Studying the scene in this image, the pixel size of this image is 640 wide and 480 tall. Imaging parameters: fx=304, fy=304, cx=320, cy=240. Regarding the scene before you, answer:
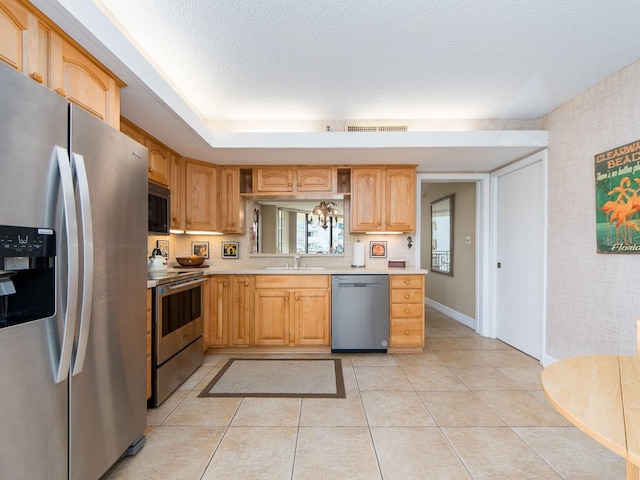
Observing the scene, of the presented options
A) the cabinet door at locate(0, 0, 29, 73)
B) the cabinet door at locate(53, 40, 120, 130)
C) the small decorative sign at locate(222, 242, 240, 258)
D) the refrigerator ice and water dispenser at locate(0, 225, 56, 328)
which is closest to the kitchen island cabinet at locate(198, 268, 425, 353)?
the small decorative sign at locate(222, 242, 240, 258)

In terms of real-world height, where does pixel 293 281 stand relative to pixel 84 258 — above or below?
below

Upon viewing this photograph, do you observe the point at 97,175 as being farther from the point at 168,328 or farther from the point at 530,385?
the point at 530,385

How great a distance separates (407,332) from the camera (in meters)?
3.37

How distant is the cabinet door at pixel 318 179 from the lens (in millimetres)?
3627

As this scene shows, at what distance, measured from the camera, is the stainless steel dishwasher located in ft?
10.9

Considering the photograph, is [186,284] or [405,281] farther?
[405,281]

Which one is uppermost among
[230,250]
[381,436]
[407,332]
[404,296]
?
[230,250]

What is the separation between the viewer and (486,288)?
4016 mm

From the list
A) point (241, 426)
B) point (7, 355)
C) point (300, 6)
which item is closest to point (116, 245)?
point (7, 355)

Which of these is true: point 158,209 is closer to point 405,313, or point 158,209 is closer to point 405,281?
point 405,281

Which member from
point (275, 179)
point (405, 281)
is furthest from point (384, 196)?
point (275, 179)

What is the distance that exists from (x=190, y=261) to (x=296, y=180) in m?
1.55

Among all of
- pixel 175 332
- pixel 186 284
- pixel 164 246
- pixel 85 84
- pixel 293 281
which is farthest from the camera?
pixel 164 246

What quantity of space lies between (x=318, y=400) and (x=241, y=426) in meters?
0.61
